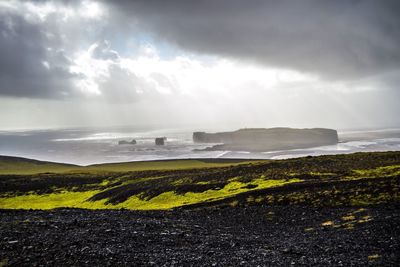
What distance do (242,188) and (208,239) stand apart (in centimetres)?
2717

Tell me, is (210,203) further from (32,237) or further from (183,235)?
(32,237)

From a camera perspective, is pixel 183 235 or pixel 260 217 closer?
pixel 183 235

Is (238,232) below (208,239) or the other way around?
below

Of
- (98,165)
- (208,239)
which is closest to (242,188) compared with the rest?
(208,239)

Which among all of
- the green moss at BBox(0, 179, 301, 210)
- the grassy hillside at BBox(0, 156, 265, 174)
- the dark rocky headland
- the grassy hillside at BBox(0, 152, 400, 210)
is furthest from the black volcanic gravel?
the grassy hillside at BBox(0, 156, 265, 174)

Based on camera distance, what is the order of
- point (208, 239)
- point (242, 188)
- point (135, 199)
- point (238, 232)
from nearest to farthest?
point (208, 239) → point (238, 232) → point (242, 188) → point (135, 199)

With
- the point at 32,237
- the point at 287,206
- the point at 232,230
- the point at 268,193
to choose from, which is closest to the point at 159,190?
the point at 268,193

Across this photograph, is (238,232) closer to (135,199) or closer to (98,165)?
(135,199)

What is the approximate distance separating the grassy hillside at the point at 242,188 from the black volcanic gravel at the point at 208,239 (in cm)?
564

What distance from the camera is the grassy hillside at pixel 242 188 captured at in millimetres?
33844

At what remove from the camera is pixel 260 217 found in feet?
95.3

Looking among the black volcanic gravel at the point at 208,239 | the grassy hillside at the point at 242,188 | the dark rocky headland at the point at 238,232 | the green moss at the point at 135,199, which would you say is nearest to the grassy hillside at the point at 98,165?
the grassy hillside at the point at 242,188

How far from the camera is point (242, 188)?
47.2 meters

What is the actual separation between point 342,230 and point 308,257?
6569 mm
